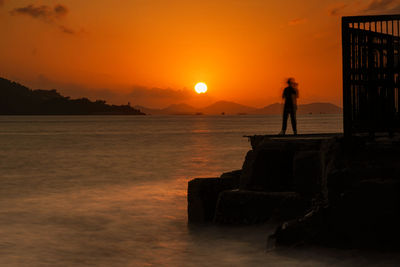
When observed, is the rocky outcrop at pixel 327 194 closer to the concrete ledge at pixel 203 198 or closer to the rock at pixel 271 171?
the rock at pixel 271 171

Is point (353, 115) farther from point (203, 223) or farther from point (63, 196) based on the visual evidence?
point (63, 196)

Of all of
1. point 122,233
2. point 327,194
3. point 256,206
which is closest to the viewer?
point 327,194

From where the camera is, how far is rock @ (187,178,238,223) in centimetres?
1300

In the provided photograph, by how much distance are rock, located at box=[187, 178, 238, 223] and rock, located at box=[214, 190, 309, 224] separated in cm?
79

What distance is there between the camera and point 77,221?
14.3 metres

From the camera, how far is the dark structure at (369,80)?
10016 mm

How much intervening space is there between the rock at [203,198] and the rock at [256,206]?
79 cm

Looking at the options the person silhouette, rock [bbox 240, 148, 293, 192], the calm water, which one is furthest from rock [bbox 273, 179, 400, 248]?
the person silhouette

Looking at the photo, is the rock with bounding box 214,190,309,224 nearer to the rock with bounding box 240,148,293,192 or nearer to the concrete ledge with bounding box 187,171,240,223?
the rock with bounding box 240,148,293,192

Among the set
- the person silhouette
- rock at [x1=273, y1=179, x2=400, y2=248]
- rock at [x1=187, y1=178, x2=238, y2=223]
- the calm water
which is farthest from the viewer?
the person silhouette

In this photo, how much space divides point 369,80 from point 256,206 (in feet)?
10.7

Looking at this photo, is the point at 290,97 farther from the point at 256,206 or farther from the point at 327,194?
the point at 327,194

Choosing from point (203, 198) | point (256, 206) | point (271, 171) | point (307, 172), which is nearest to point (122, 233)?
point (203, 198)

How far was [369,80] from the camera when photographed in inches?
399
